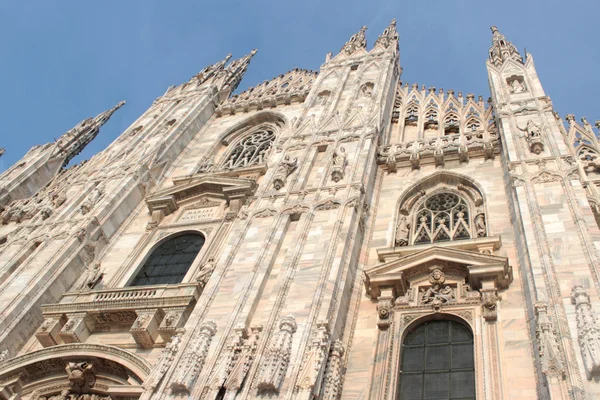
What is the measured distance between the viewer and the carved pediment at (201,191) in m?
16.1

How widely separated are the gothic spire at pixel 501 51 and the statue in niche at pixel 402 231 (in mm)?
6979

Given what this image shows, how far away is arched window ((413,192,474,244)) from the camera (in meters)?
13.3

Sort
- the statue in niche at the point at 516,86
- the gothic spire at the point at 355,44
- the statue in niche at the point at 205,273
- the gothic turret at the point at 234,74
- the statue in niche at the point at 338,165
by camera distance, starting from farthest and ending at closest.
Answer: the gothic turret at the point at 234,74, the gothic spire at the point at 355,44, the statue in niche at the point at 516,86, the statue in niche at the point at 338,165, the statue in niche at the point at 205,273

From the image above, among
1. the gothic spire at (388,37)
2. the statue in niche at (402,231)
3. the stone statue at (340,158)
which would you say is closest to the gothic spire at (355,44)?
the gothic spire at (388,37)

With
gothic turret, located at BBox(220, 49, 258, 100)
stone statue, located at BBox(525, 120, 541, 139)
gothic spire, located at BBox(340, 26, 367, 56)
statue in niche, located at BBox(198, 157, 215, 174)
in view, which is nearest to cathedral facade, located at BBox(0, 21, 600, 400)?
statue in niche, located at BBox(198, 157, 215, 174)

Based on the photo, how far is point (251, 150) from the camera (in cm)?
1995

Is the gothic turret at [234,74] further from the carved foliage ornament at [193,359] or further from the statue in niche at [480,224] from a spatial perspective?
the carved foliage ornament at [193,359]

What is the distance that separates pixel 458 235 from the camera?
521 inches

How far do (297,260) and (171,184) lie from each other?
8.17 m

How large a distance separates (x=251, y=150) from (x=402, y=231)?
7.69m

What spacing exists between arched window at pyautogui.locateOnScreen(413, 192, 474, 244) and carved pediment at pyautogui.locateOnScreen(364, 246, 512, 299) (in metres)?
1.48

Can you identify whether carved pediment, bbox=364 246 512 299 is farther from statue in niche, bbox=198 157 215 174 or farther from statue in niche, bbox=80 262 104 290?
statue in niche, bbox=198 157 215 174

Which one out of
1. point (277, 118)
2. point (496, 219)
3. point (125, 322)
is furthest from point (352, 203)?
point (277, 118)

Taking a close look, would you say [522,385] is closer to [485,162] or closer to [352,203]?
[352,203]
